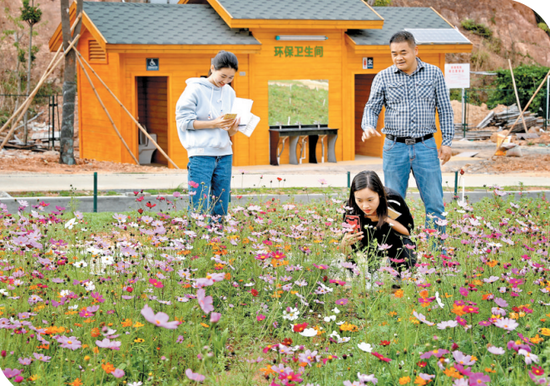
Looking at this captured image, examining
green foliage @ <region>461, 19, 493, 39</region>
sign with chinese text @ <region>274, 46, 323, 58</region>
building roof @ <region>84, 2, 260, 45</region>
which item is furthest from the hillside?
building roof @ <region>84, 2, 260, 45</region>

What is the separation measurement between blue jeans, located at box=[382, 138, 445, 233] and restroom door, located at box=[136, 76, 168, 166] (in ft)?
42.4

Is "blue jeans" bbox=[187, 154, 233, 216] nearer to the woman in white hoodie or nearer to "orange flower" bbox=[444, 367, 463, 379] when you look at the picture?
the woman in white hoodie

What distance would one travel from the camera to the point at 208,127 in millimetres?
5715

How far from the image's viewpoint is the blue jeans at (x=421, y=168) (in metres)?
5.76

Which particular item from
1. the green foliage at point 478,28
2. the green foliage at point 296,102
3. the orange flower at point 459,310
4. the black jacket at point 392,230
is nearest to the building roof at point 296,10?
the green foliage at point 296,102

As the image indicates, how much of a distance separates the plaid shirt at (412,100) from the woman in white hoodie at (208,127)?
1.21 meters

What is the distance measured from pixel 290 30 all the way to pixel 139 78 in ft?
16.1

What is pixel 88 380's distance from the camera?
3117 millimetres

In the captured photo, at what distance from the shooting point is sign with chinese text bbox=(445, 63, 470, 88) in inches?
978

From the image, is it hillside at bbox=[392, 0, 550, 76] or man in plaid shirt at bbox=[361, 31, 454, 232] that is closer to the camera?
man in plaid shirt at bbox=[361, 31, 454, 232]

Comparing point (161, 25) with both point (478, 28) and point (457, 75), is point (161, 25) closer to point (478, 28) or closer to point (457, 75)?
point (457, 75)

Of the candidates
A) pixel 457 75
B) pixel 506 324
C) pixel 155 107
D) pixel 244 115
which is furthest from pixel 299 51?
pixel 506 324

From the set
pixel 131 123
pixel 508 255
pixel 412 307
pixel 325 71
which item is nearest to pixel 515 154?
pixel 325 71

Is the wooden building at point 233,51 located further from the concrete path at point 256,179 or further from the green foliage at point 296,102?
the concrete path at point 256,179
